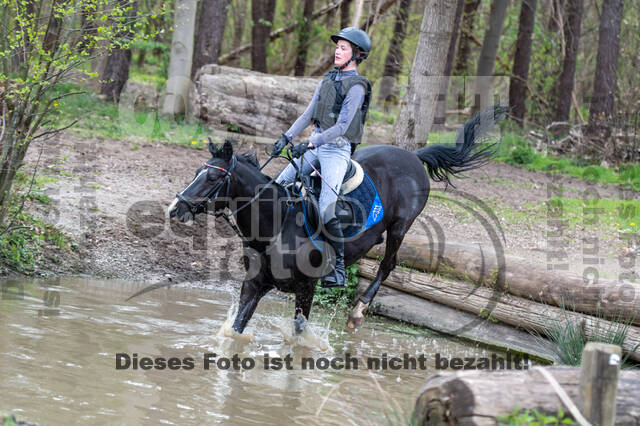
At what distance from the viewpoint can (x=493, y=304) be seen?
814cm

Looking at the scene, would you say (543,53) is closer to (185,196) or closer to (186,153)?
(186,153)

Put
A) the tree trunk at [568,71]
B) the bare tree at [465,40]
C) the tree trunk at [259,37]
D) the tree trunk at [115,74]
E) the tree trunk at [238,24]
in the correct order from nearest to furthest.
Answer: the tree trunk at [115,74] < the tree trunk at [568,71] < the tree trunk at [259,37] < the bare tree at [465,40] < the tree trunk at [238,24]

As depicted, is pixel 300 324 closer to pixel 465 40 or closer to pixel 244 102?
pixel 244 102

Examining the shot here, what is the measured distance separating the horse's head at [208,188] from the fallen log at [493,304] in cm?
342

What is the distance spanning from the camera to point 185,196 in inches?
238

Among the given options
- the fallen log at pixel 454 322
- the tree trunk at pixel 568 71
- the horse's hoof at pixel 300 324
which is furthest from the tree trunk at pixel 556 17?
the horse's hoof at pixel 300 324

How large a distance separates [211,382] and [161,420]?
3.18 feet

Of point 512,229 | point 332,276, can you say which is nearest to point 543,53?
point 512,229

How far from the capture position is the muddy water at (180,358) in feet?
16.2

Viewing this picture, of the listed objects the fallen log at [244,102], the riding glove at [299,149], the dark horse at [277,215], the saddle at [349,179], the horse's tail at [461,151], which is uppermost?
the fallen log at [244,102]

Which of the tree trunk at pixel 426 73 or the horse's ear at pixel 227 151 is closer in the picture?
the horse's ear at pixel 227 151

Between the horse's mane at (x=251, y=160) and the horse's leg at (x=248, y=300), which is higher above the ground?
the horse's mane at (x=251, y=160)

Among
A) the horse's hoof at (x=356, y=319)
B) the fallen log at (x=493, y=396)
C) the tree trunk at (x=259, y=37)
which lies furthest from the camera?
the tree trunk at (x=259, y=37)

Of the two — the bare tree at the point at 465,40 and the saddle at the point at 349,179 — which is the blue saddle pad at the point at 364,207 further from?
the bare tree at the point at 465,40
